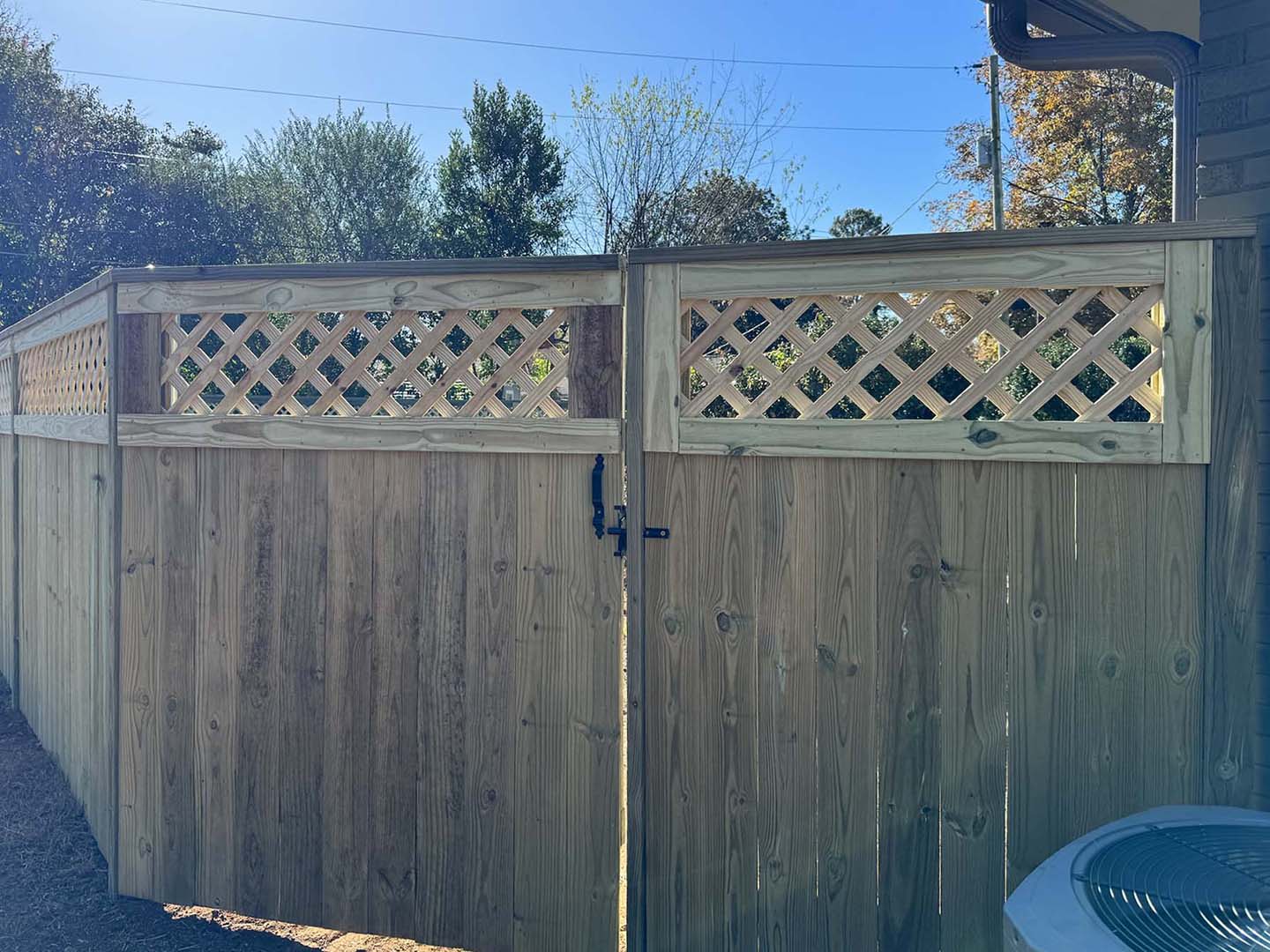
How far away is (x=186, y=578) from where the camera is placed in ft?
9.27

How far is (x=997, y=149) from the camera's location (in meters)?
15.0

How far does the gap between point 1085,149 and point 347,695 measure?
14.0 meters

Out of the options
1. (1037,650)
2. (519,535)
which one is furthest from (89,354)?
(1037,650)

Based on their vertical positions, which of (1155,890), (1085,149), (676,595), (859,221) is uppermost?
(859,221)

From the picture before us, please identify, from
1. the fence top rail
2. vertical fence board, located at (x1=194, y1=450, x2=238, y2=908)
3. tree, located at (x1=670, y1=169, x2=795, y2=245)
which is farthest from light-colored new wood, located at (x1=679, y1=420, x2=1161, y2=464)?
tree, located at (x1=670, y1=169, x2=795, y2=245)

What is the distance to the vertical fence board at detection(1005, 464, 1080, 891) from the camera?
81.7 inches

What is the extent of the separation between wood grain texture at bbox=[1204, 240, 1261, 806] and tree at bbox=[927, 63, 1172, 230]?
10541 mm

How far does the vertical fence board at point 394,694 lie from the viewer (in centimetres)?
258

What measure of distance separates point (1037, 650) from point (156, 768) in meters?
2.49

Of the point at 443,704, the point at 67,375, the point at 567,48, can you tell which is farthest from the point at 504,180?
the point at 443,704

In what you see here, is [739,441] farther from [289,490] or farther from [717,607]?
[289,490]

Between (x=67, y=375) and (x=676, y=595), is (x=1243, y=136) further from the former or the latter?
(x=67, y=375)

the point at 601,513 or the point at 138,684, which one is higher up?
the point at 601,513

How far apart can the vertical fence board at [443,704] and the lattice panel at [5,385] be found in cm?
371
